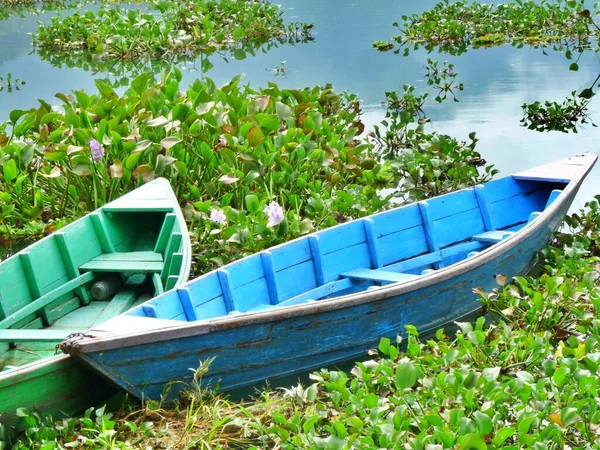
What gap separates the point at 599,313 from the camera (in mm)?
3924

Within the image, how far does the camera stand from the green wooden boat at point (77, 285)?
336 centimetres

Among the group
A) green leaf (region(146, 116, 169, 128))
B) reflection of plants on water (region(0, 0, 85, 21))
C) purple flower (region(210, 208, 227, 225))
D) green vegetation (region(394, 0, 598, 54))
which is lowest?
purple flower (region(210, 208, 227, 225))

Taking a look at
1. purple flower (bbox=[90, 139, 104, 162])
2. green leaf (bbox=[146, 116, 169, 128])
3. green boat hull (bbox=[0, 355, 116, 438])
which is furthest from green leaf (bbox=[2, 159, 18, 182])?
green boat hull (bbox=[0, 355, 116, 438])

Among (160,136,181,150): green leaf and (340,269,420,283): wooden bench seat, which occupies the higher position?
(160,136,181,150): green leaf

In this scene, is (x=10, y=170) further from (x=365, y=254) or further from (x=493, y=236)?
(x=493, y=236)

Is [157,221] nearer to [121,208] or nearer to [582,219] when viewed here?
[121,208]

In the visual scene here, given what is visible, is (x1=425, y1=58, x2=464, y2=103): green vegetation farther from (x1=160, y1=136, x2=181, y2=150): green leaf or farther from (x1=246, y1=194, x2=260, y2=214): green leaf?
(x1=246, y1=194, x2=260, y2=214): green leaf

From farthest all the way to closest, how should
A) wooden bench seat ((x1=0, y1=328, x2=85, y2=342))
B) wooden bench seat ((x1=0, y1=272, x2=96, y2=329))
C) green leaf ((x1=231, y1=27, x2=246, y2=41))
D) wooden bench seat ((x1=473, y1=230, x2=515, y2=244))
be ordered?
green leaf ((x1=231, y1=27, x2=246, y2=41))
wooden bench seat ((x1=473, y1=230, x2=515, y2=244))
wooden bench seat ((x1=0, y1=272, x2=96, y2=329))
wooden bench seat ((x1=0, y1=328, x2=85, y2=342))

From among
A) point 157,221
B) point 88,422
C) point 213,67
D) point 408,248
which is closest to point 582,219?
point 408,248

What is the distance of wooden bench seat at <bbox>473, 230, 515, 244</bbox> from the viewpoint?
17.8 feet

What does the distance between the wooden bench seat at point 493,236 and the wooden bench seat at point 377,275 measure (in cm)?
88

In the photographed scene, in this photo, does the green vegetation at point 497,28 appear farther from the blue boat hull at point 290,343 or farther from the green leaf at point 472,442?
the green leaf at point 472,442

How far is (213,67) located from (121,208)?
9.71 metres

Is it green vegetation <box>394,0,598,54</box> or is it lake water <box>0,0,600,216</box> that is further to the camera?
green vegetation <box>394,0,598,54</box>
